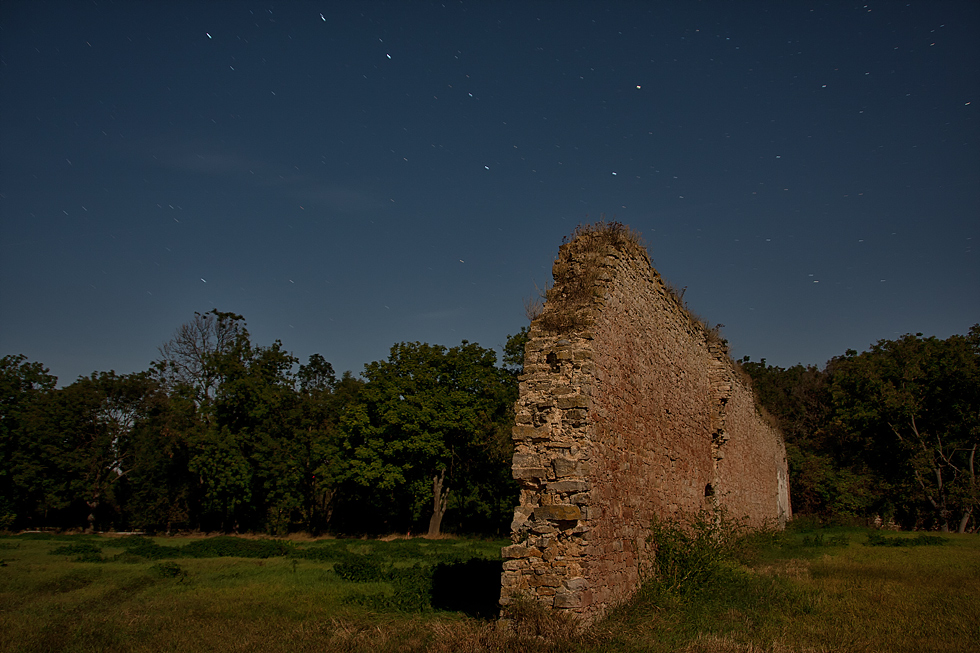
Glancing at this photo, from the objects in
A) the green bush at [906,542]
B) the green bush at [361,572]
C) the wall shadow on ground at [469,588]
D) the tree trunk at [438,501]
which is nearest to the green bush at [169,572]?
the green bush at [361,572]

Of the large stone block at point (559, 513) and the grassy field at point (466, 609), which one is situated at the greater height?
the large stone block at point (559, 513)

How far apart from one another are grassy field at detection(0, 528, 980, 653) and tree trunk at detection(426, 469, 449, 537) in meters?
15.0

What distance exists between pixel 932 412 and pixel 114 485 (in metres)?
46.1

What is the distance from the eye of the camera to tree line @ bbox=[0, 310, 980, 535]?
27.6 metres

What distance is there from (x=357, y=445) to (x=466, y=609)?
74.7 ft

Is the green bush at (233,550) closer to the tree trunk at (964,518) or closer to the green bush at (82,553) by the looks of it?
the green bush at (82,553)

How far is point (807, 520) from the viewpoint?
2702 centimetres

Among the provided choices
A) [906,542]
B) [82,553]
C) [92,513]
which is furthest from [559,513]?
[92,513]

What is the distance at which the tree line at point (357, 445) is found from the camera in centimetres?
2761

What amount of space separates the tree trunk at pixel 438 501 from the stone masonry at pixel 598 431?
20.2m

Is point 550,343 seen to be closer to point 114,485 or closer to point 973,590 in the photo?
point 973,590

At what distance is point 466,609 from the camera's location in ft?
29.5

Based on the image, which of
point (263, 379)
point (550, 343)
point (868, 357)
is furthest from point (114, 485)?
point (868, 357)

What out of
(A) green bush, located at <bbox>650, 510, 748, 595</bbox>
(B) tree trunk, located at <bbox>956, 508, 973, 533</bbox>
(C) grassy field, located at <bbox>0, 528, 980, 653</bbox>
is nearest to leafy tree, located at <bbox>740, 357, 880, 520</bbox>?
(B) tree trunk, located at <bbox>956, 508, 973, 533</bbox>
